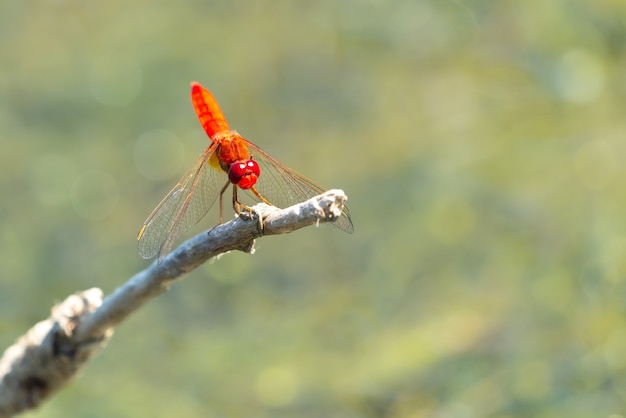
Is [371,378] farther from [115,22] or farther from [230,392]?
[115,22]

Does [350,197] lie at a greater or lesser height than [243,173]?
greater

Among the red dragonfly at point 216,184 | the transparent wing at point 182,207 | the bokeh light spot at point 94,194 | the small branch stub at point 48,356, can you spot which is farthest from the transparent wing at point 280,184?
the bokeh light spot at point 94,194

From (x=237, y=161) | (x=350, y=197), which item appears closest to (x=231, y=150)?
(x=237, y=161)

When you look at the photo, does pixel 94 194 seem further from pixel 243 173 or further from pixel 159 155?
pixel 243 173

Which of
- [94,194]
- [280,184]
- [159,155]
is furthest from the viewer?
[159,155]

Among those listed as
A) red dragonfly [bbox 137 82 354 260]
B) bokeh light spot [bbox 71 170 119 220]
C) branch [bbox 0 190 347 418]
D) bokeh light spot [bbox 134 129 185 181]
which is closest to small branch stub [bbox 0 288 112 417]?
branch [bbox 0 190 347 418]

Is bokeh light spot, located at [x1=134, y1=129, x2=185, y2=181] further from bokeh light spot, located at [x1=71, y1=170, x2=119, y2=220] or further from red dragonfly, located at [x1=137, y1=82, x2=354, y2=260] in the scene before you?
red dragonfly, located at [x1=137, y1=82, x2=354, y2=260]

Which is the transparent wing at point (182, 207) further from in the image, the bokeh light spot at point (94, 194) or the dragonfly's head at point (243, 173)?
the bokeh light spot at point (94, 194)
